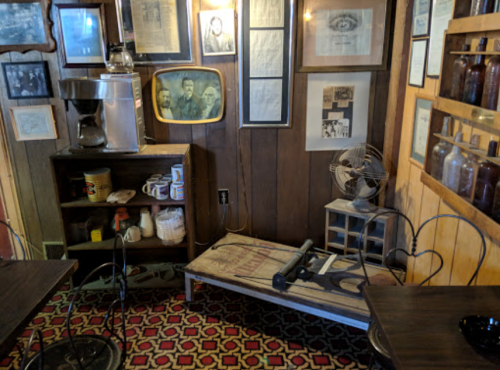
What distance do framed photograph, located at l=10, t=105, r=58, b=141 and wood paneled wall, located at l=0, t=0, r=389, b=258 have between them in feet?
0.14

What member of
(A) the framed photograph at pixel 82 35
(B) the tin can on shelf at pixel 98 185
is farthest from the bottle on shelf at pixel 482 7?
(B) the tin can on shelf at pixel 98 185

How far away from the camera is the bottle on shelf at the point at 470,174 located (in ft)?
5.49

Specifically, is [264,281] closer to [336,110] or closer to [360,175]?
[360,175]

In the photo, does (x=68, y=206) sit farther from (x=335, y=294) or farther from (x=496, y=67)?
(x=496, y=67)

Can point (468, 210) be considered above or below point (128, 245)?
above

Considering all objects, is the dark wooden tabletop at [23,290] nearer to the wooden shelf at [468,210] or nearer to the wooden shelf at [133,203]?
the wooden shelf at [133,203]

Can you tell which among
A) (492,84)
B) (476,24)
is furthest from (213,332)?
(476,24)

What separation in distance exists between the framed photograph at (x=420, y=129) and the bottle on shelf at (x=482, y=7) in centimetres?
63

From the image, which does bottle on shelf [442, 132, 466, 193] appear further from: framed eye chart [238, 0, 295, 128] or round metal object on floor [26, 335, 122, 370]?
round metal object on floor [26, 335, 122, 370]

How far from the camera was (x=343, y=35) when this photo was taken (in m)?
2.68

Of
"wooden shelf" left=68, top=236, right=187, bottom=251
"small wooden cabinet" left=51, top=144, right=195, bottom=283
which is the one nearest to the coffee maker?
"small wooden cabinet" left=51, top=144, right=195, bottom=283

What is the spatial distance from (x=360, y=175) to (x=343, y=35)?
92cm

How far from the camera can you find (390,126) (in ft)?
9.02

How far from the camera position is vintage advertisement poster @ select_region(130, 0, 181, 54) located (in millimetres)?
2637
